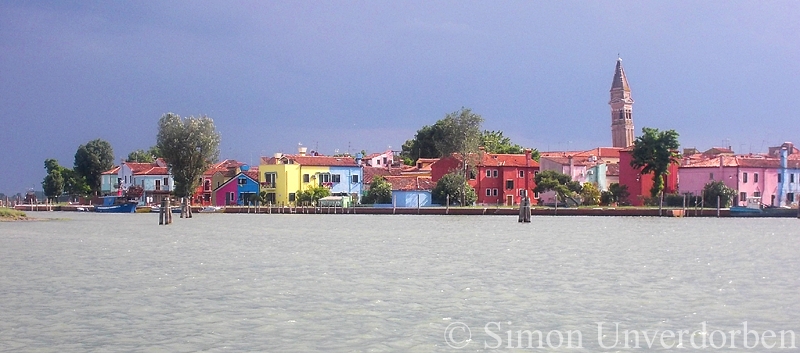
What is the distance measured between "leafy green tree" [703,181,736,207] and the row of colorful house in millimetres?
2799

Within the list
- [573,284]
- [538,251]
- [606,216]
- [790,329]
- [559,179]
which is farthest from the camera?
[559,179]

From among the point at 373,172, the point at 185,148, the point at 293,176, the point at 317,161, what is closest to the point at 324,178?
the point at 317,161

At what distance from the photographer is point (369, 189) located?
80.6 meters

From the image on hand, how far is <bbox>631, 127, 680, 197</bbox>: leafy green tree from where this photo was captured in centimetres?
7050

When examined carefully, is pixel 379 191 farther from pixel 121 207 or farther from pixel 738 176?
pixel 738 176

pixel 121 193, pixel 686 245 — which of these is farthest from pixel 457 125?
pixel 686 245

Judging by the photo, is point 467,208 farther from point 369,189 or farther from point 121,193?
point 121,193

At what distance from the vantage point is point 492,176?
271 feet

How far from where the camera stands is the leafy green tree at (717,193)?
71000mm

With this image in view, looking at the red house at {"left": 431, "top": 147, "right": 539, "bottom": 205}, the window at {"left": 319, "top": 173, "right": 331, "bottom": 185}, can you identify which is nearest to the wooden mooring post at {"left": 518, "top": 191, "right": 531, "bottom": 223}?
the red house at {"left": 431, "top": 147, "right": 539, "bottom": 205}

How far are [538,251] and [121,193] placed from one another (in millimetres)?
77064

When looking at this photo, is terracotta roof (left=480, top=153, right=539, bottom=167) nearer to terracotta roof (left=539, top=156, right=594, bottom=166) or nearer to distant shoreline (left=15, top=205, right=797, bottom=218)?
terracotta roof (left=539, top=156, right=594, bottom=166)

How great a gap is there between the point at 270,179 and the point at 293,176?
248 cm

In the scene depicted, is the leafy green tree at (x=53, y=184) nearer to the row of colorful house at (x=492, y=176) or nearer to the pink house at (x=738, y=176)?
the row of colorful house at (x=492, y=176)
